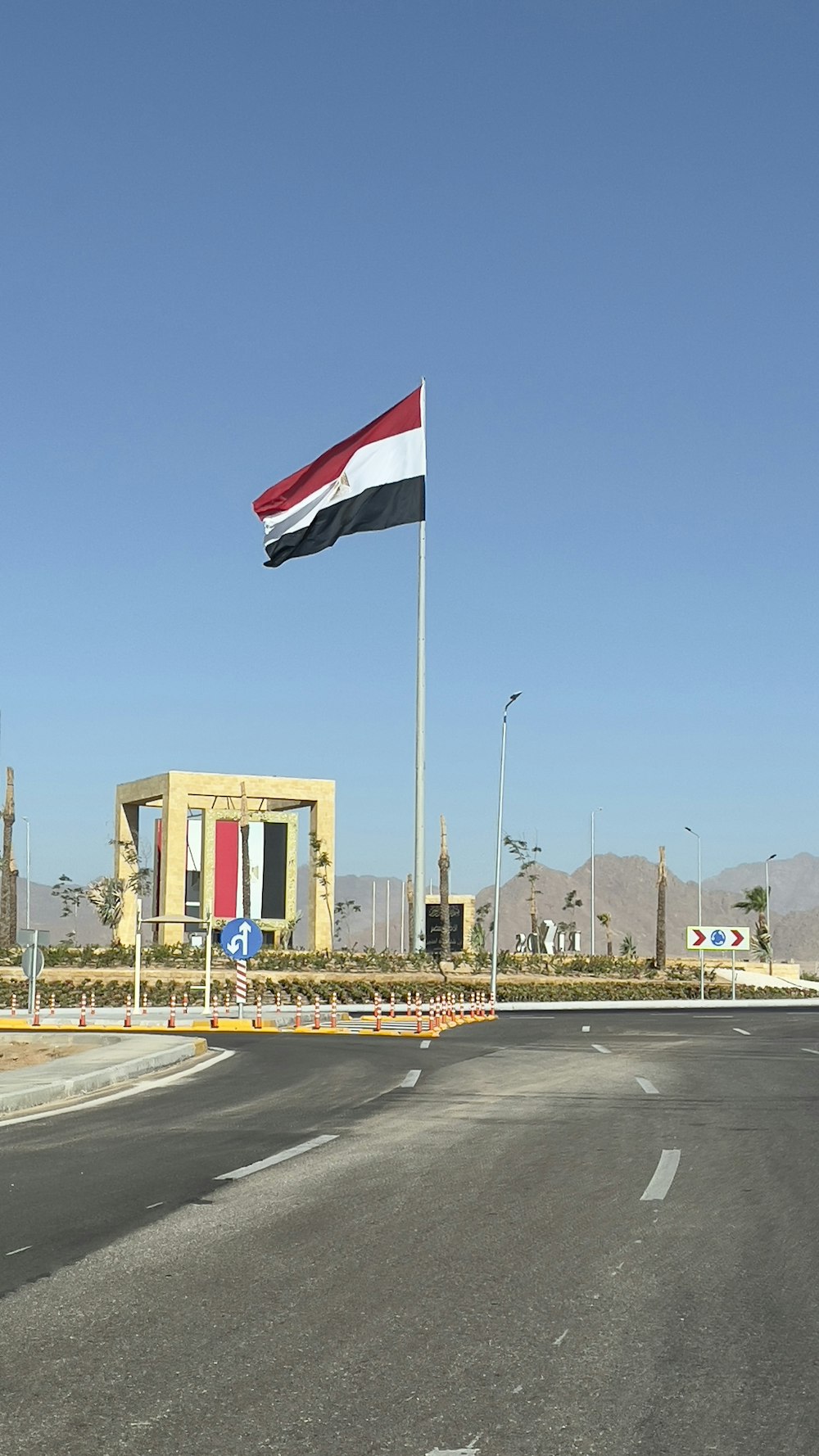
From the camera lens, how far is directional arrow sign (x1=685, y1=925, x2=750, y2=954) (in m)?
55.7

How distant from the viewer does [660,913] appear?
263 feet

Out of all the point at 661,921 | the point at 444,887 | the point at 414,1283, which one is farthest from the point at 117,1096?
the point at 661,921

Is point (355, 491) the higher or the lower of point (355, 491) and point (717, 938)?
the higher

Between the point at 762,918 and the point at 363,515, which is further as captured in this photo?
the point at 762,918

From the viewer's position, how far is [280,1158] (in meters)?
11.3

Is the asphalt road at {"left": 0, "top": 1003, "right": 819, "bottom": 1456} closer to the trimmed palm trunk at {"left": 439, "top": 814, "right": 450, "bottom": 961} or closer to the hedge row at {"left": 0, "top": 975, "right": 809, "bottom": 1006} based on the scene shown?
the hedge row at {"left": 0, "top": 975, "right": 809, "bottom": 1006}

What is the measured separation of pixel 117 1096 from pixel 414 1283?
35.6 ft

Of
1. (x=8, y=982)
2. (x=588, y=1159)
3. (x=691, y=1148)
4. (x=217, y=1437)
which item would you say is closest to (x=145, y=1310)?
(x=217, y=1437)

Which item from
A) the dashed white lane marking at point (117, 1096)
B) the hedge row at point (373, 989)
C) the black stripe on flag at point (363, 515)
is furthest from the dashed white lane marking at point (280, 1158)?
the hedge row at point (373, 989)

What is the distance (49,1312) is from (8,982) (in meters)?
46.8

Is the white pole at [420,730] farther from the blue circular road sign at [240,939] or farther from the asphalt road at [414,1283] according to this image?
the asphalt road at [414,1283]

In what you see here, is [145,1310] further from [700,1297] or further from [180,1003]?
[180,1003]

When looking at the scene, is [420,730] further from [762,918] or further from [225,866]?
[762,918]

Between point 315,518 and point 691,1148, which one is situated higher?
point 315,518
